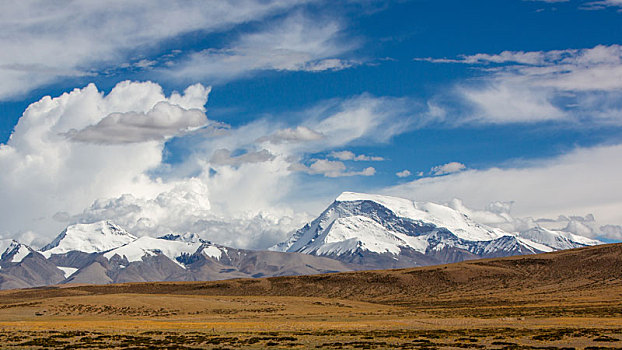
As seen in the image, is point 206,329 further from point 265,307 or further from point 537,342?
point 265,307

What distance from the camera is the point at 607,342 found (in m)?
53.4

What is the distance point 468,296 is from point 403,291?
23.9 meters

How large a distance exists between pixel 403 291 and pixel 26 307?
111200 millimetres

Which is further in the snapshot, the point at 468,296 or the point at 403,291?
the point at 403,291

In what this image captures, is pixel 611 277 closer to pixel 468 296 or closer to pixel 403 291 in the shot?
pixel 468 296

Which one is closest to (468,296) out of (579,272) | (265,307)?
(579,272)

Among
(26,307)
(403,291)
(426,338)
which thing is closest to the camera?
(426,338)

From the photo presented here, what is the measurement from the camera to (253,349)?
52.2 metres

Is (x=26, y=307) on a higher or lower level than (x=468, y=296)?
higher

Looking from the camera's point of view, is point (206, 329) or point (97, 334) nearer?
point (97, 334)

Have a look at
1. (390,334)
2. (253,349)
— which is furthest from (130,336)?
(390,334)

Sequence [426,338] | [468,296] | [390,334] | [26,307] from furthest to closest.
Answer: [468,296] < [26,307] < [390,334] < [426,338]

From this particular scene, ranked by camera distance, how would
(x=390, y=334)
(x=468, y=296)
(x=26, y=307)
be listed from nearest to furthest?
1. (x=390, y=334)
2. (x=26, y=307)
3. (x=468, y=296)

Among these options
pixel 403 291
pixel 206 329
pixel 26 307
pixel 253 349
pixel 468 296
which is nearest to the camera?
pixel 253 349
